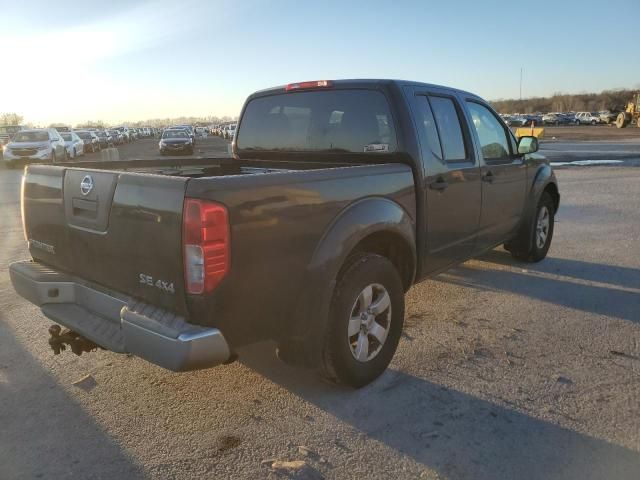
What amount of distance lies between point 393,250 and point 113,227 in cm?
194

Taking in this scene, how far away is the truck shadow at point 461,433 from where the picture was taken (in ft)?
8.54

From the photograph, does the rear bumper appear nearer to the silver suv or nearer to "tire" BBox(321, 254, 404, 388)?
"tire" BBox(321, 254, 404, 388)

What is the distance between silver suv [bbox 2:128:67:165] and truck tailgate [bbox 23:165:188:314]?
21.3 meters

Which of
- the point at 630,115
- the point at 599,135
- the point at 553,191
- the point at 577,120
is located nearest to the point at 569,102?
the point at 577,120

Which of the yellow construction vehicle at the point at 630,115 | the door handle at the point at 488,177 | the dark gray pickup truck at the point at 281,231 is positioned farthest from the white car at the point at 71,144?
the yellow construction vehicle at the point at 630,115

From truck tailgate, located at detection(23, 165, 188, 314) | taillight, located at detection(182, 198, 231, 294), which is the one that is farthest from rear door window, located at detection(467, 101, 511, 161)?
truck tailgate, located at detection(23, 165, 188, 314)

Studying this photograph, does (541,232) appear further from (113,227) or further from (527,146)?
(113,227)

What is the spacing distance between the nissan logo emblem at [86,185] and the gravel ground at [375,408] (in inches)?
52.0

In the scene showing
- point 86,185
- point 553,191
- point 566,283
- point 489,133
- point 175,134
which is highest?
point 175,134

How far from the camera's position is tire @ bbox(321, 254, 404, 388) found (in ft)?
10.4

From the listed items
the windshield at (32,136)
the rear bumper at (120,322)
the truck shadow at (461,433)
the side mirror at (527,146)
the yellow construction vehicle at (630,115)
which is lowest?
the truck shadow at (461,433)

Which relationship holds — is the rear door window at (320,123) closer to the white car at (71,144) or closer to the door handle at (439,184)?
the door handle at (439,184)

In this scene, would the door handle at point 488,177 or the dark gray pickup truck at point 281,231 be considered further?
the door handle at point 488,177

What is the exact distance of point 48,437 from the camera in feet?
9.44
